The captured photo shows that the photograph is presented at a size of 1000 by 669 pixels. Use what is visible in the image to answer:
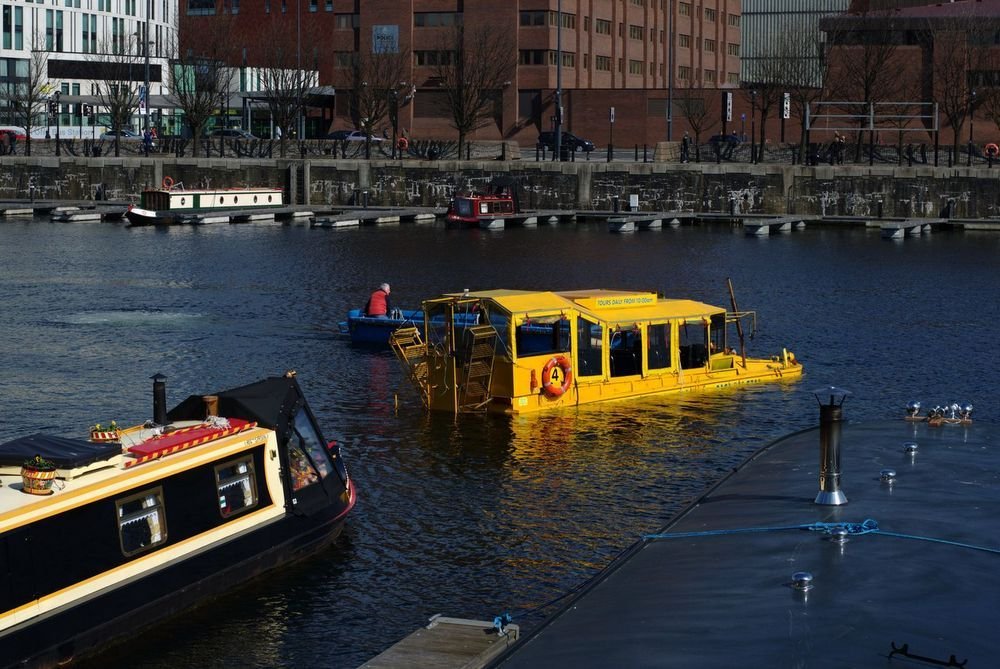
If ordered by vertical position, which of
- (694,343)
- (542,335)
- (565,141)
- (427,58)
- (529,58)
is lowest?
(694,343)

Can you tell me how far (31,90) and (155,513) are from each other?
4567 inches

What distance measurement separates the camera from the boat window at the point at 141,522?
1880cm

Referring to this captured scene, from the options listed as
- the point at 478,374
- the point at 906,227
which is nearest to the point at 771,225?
the point at 906,227

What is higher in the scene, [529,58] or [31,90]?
[529,58]

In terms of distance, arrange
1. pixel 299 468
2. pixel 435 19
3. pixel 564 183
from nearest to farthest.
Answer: pixel 299 468
pixel 564 183
pixel 435 19

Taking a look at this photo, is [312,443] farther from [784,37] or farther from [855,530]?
[784,37]

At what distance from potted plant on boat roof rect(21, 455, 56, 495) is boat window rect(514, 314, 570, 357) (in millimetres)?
16013

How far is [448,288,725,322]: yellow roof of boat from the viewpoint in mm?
33062

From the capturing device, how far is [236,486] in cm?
2102

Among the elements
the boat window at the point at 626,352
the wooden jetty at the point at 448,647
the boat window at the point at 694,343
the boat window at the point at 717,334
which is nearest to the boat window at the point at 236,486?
the wooden jetty at the point at 448,647

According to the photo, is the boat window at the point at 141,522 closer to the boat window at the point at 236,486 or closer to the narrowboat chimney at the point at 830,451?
the boat window at the point at 236,486

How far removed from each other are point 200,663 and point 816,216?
81400 mm

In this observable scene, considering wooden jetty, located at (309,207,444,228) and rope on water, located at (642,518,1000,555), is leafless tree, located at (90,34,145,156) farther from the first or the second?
rope on water, located at (642,518,1000,555)

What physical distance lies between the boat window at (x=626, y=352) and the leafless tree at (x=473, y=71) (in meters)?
79.4
